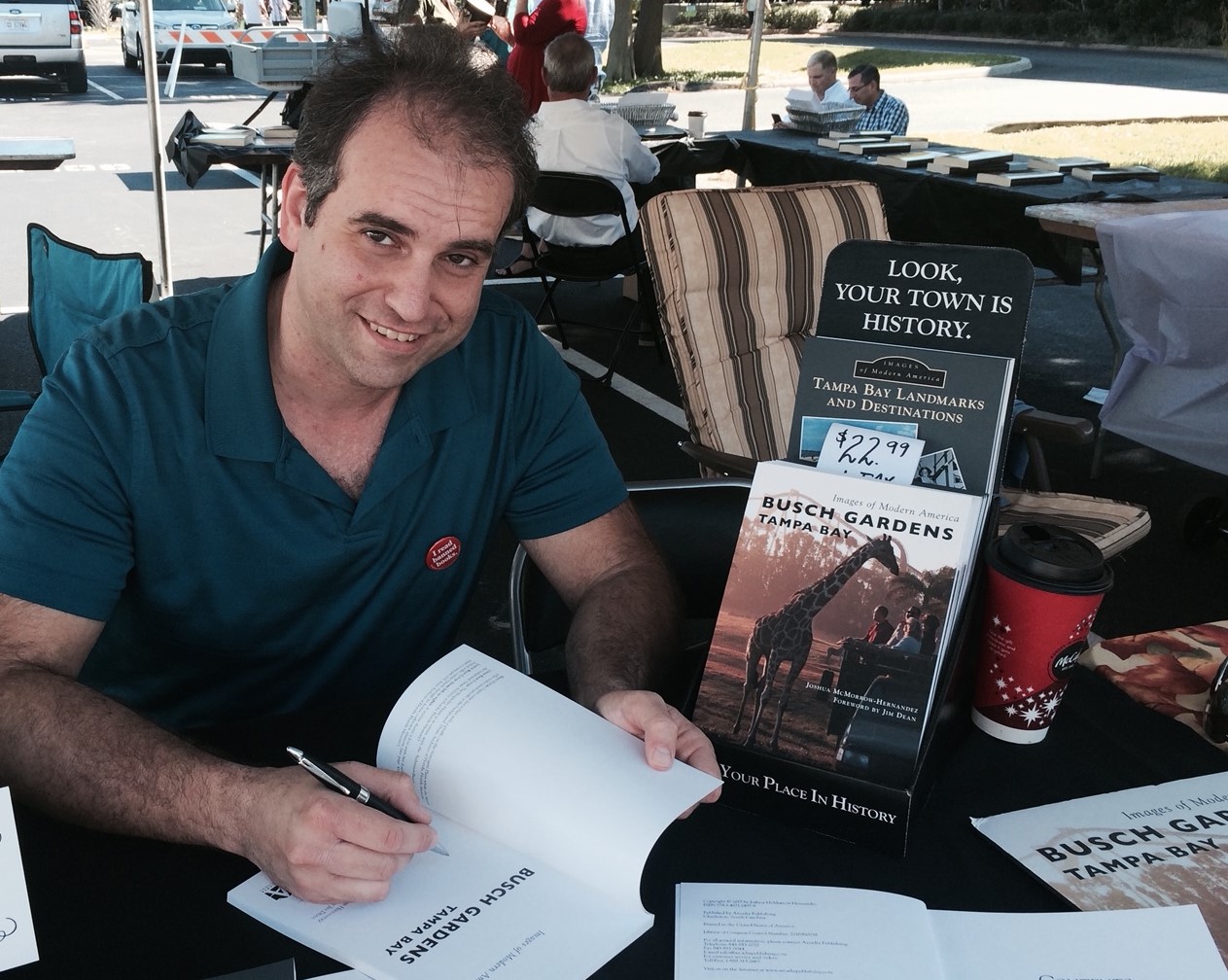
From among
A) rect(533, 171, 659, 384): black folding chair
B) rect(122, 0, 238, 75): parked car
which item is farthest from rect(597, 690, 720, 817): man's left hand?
rect(122, 0, 238, 75): parked car

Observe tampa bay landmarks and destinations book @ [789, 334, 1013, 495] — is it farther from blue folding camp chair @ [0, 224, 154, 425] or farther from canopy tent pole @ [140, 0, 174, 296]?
canopy tent pole @ [140, 0, 174, 296]

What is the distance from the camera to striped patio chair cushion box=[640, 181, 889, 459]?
2969 millimetres

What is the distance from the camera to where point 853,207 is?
328 centimetres

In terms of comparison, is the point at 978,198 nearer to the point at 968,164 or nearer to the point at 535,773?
the point at 968,164

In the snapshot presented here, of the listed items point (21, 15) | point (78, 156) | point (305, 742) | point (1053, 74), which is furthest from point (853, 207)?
point (1053, 74)

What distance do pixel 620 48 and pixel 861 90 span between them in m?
9.87

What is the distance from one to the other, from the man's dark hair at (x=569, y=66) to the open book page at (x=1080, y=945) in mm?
5038

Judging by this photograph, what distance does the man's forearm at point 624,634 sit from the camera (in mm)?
1377

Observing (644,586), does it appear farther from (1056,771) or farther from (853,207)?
(853,207)

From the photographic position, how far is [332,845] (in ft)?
3.18

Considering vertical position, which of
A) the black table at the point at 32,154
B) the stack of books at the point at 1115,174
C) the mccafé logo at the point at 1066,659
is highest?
the stack of books at the point at 1115,174

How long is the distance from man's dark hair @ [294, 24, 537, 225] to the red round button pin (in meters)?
0.44

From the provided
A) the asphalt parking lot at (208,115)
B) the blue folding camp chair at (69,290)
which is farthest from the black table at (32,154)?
the asphalt parking lot at (208,115)

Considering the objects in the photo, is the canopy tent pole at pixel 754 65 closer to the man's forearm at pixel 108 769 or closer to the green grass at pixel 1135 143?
the green grass at pixel 1135 143
